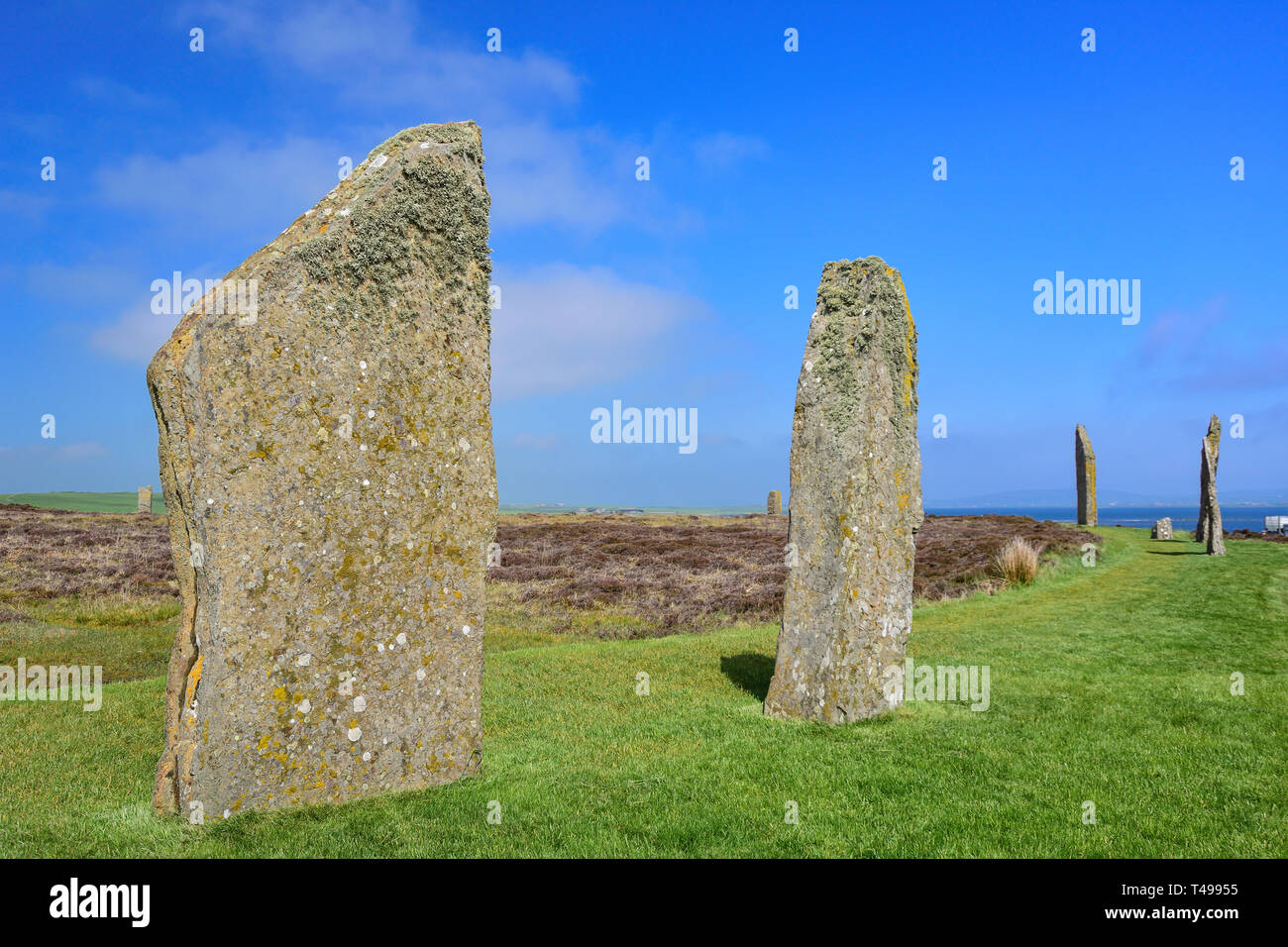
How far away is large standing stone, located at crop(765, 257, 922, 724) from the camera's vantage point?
7.84m

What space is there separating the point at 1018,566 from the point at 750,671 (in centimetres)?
1296

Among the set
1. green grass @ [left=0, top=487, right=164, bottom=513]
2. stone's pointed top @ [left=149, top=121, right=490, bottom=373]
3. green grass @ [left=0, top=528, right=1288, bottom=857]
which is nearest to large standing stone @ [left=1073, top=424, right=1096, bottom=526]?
green grass @ [left=0, top=528, right=1288, bottom=857]

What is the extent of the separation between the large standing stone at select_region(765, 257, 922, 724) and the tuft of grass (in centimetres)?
1370

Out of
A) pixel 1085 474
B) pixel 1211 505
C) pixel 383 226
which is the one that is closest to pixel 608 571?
pixel 383 226

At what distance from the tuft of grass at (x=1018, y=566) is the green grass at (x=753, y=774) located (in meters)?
8.82

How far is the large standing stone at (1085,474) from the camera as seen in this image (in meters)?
36.2

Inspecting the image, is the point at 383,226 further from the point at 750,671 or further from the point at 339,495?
the point at 750,671

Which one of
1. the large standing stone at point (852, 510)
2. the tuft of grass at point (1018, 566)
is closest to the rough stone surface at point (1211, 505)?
the tuft of grass at point (1018, 566)

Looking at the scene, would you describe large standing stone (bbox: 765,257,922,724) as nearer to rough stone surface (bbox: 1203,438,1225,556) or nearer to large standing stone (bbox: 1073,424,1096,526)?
rough stone surface (bbox: 1203,438,1225,556)

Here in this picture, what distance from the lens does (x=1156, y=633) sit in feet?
42.5

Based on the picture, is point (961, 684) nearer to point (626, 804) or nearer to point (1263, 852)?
point (1263, 852)

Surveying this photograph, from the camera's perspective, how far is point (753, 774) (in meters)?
6.44

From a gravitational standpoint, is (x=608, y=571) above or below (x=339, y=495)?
below
